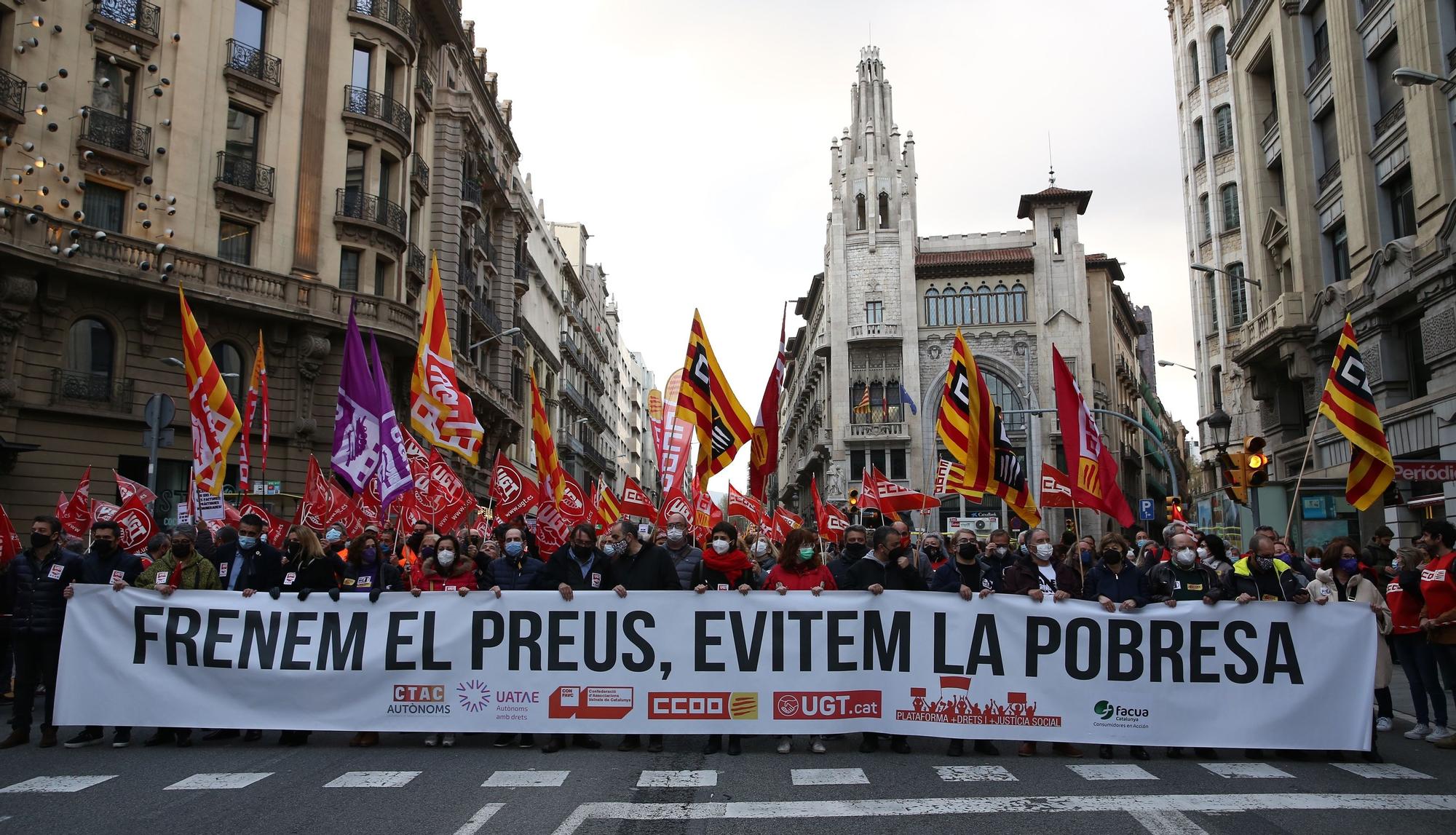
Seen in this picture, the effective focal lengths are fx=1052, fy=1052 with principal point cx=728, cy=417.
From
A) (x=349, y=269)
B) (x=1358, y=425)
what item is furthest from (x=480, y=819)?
(x=349, y=269)

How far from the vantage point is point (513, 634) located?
866 centimetres

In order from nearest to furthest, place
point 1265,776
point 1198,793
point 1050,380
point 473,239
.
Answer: point 1198,793 → point 1265,776 → point 473,239 → point 1050,380

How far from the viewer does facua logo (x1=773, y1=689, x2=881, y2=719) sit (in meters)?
8.45

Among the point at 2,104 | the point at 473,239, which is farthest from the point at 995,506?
the point at 2,104

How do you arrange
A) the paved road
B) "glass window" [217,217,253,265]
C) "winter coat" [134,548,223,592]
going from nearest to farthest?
the paved road, "winter coat" [134,548,223,592], "glass window" [217,217,253,265]

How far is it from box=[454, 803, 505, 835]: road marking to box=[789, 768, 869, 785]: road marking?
203cm

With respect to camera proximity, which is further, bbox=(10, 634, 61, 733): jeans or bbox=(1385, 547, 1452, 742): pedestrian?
bbox=(1385, 547, 1452, 742): pedestrian

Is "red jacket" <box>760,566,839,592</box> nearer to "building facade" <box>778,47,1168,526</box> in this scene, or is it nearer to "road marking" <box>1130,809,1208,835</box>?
"road marking" <box>1130,809,1208,835</box>

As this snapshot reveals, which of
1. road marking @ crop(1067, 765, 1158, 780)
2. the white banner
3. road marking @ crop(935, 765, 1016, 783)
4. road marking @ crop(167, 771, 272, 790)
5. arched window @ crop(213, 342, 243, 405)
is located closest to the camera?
road marking @ crop(167, 771, 272, 790)

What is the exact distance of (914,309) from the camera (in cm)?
6631

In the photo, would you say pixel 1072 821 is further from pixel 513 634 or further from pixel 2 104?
pixel 2 104

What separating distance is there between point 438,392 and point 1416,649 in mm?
10803

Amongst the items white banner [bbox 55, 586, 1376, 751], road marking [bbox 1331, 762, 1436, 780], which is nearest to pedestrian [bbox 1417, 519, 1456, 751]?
white banner [bbox 55, 586, 1376, 751]

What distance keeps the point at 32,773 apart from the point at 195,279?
67.5 feet
